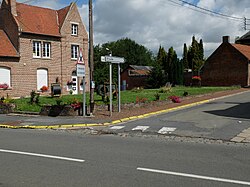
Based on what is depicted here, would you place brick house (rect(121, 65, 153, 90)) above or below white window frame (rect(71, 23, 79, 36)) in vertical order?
below

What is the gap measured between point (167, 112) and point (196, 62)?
4384cm

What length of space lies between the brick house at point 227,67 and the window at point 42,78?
2321 cm

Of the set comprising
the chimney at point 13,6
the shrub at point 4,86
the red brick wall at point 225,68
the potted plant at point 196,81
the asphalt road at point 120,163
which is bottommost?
the asphalt road at point 120,163

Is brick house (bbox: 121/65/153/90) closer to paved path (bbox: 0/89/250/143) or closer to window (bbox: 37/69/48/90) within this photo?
window (bbox: 37/69/48/90)

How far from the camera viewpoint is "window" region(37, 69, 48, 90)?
3142 centimetres

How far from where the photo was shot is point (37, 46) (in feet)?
103

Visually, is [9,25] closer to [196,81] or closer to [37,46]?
[37,46]

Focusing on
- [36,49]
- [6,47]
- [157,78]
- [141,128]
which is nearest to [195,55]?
[157,78]

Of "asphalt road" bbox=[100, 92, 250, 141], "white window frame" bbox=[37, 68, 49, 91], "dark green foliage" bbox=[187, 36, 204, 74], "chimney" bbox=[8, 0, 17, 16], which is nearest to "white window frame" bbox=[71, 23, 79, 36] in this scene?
"white window frame" bbox=[37, 68, 49, 91]

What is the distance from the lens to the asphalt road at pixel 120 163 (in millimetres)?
5718

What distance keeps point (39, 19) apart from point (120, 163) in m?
28.7

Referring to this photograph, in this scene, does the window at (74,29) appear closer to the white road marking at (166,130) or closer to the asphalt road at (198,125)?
the asphalt road at (198,125)

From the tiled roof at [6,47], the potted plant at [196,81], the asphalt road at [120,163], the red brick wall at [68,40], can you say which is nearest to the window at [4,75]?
the tiled roof at [6,47]

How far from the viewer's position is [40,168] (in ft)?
21.7
